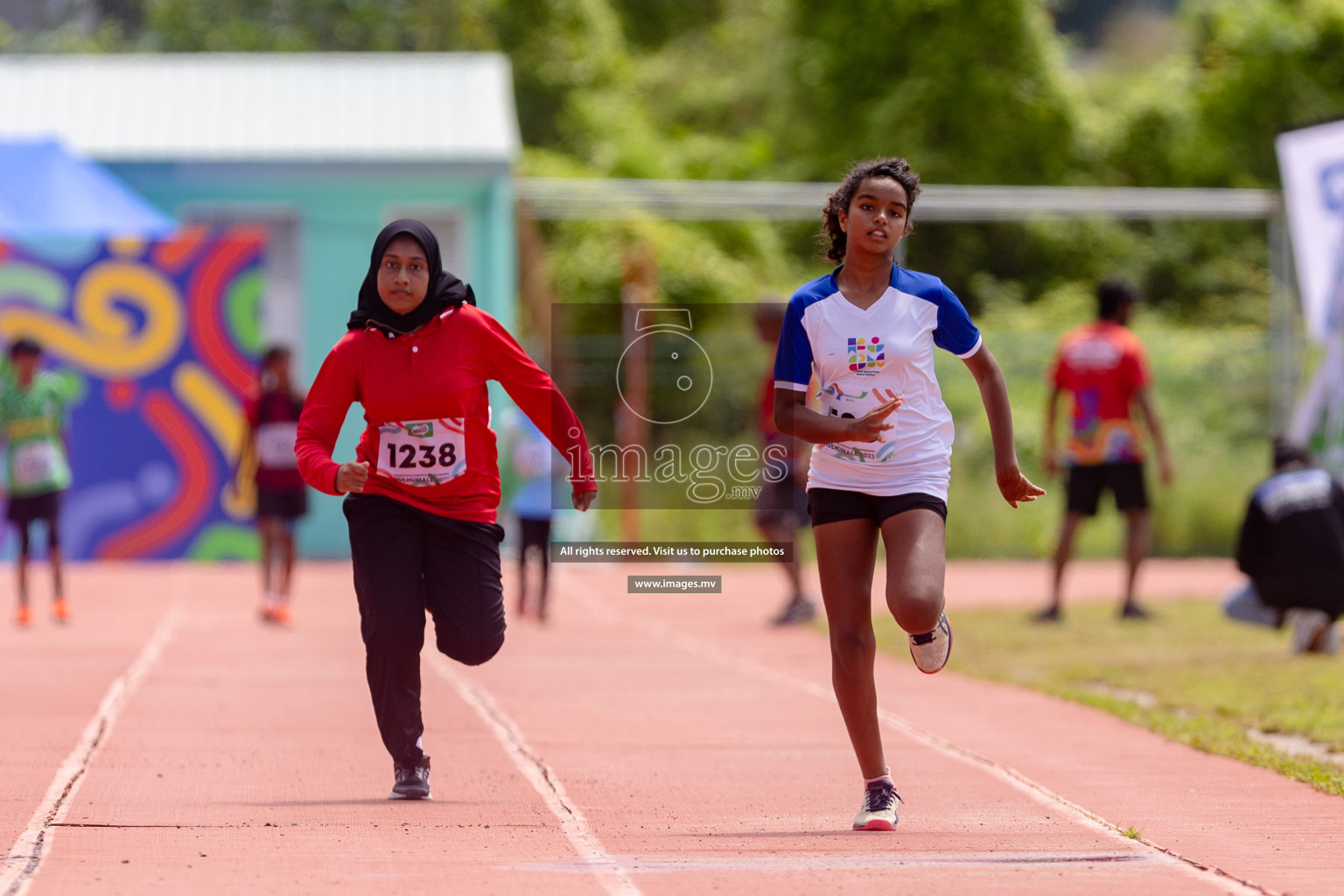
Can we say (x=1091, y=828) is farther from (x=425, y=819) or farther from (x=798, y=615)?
(x=798, y=615)

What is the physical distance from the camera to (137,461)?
1758 centimetres

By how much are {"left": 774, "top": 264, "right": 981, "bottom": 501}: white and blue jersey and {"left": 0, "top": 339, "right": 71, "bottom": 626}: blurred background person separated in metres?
8.29

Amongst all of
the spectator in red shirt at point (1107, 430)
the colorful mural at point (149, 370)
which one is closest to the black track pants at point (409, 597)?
the spectator in red shirt at point (1107, 430)

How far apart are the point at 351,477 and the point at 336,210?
45.1 feet

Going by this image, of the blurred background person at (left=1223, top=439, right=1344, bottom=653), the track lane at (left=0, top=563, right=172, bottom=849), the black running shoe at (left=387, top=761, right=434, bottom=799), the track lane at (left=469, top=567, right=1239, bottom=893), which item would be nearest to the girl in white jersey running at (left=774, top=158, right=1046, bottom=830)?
the track lane at (left=469, top=567, right=1239, bottom=893)

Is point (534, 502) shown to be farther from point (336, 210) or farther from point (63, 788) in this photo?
point (336, 210)

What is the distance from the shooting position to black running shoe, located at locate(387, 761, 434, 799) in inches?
241

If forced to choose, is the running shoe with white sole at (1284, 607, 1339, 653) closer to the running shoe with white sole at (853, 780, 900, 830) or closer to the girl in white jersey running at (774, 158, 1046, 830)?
the girl in white jersey running at (774, 158, 1046, 830)

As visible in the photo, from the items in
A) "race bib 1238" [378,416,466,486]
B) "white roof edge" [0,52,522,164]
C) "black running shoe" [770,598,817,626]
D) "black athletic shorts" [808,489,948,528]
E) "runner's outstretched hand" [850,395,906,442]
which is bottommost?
"black running shoe" [770,598,817,626]

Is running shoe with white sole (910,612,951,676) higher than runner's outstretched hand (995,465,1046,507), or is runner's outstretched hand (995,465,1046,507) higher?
runner's outstretched hand (995,465,1046,507)

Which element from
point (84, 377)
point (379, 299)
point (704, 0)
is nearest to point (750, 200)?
point (84, 377)

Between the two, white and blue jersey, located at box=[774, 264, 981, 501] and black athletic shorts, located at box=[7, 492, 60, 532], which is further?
black athletic shorts, located at box=[7, 492, 60, 532]

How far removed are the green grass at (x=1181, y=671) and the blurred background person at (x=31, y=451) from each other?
5.67 m

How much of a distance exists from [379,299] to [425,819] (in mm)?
1679
